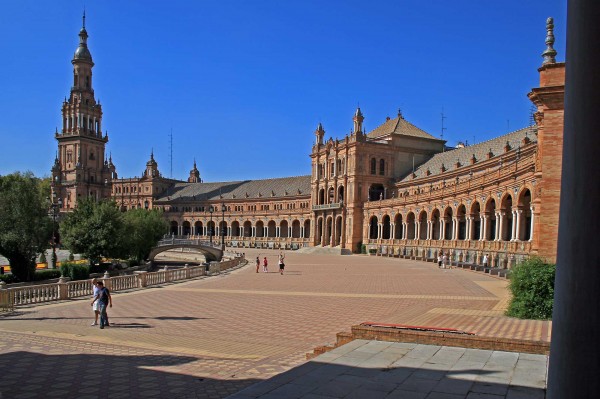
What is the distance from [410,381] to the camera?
24.7 feet

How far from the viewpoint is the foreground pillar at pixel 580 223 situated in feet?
10.9

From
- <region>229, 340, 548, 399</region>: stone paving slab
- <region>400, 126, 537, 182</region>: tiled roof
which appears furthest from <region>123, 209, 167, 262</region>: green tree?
<region>229, 340, 548, 399</region>: stone paving slab

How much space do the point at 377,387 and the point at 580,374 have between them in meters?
4.15

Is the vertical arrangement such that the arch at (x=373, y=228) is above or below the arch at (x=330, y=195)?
below

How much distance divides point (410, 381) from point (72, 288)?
20.6 m

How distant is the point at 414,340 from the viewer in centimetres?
1054

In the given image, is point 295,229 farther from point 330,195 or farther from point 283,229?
point 330,195

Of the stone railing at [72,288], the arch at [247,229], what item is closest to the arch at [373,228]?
the arch at [247,229]

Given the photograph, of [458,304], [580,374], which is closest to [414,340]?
[580,374]

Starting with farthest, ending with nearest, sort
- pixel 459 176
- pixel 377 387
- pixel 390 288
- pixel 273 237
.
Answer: pixel 273 237
pixel 459 176
pixel 390 288
pixel 377 387

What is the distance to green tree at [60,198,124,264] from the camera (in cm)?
4378

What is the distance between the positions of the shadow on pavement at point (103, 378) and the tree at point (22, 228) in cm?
2708

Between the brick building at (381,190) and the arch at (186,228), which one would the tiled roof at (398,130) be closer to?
the brick building at (381,190)

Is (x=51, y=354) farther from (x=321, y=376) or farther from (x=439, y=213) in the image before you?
(x=439, y=213)
